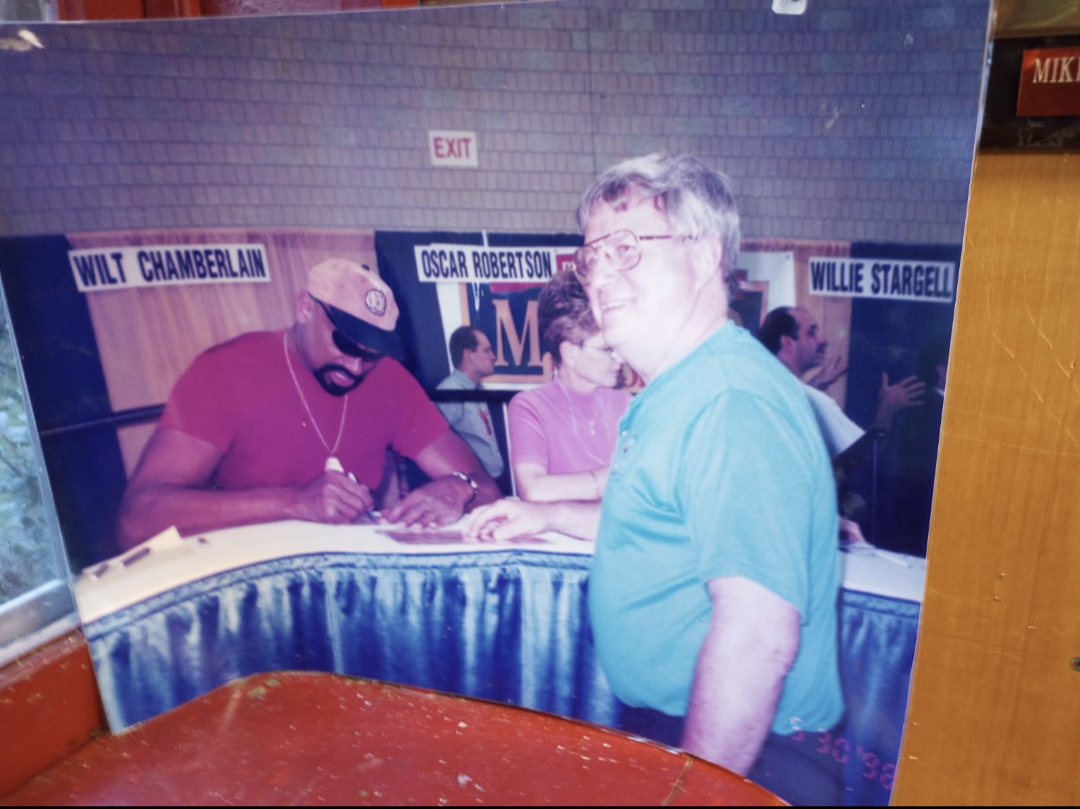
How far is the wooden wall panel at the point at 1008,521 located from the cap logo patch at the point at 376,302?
1.18 metres

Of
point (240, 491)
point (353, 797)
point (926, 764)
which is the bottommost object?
point (926, 764)

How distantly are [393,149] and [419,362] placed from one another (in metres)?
0.42

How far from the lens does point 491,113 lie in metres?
1.31

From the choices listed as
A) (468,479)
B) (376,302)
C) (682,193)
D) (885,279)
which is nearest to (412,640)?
(468,479)

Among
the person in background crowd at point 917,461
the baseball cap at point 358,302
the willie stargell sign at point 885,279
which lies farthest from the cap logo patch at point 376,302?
the person in background crowd at point 917,461

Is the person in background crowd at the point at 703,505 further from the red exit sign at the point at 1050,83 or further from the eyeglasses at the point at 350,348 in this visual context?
the red exit sign at the point at 1050,83

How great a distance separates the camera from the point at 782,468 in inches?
53.6

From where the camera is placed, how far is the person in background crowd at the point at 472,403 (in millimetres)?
1450

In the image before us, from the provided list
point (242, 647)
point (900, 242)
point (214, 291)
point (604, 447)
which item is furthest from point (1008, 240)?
point (242, 647)

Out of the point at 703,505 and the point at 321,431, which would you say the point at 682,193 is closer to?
the point at 703,505

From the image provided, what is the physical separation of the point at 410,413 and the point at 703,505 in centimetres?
64

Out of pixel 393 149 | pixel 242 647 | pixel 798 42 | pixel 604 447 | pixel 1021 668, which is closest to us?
pixel 798 42

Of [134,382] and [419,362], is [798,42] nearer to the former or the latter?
[419,362]

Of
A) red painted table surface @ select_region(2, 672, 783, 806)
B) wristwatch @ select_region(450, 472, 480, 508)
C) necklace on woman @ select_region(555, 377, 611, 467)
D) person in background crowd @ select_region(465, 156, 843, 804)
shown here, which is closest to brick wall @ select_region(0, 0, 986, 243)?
person in background crowd @ select_region(465, 156, 843, 804)
